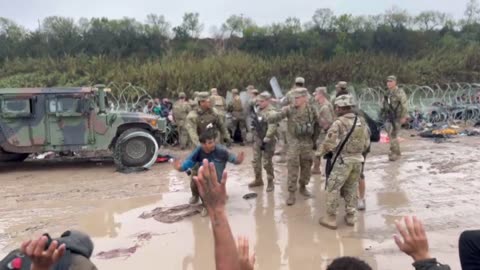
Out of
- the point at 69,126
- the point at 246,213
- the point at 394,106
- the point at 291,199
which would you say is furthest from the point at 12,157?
the point at 394,106

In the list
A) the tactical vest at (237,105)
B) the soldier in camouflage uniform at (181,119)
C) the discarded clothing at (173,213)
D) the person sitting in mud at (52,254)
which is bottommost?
the discarded clothing at (173,213)

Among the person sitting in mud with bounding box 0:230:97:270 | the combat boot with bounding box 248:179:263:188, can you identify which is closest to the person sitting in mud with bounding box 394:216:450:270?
the person sitting in mud with bounding box 0:230:97:270

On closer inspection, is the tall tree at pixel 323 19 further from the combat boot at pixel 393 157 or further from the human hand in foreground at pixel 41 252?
the human hand in foreground at pixel 41 252

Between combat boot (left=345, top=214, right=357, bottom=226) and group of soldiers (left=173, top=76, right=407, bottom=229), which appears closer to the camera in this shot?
group of soldiers (left=173, top=76, right=407, bottom=229)

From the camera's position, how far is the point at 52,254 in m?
1.94

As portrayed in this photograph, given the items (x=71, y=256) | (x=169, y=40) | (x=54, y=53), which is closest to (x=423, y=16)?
(x=169, y=40)

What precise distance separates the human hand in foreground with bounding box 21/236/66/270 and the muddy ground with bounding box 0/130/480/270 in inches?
137

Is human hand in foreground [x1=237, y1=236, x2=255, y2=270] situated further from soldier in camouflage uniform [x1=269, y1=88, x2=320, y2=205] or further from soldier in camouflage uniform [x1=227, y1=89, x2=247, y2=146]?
soldier in camouflage uniform [x1=227, y1=89, x2=247, y2=146]

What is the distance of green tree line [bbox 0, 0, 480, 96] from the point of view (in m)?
22.3

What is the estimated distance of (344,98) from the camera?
6.32m

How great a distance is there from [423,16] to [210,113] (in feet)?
106

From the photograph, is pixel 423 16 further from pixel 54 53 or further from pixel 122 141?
pixel 122 141

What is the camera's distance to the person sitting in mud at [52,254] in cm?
193

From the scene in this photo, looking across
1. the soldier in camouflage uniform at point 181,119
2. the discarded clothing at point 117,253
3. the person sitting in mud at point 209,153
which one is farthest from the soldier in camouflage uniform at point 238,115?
the discarded clothing at point 117,253
